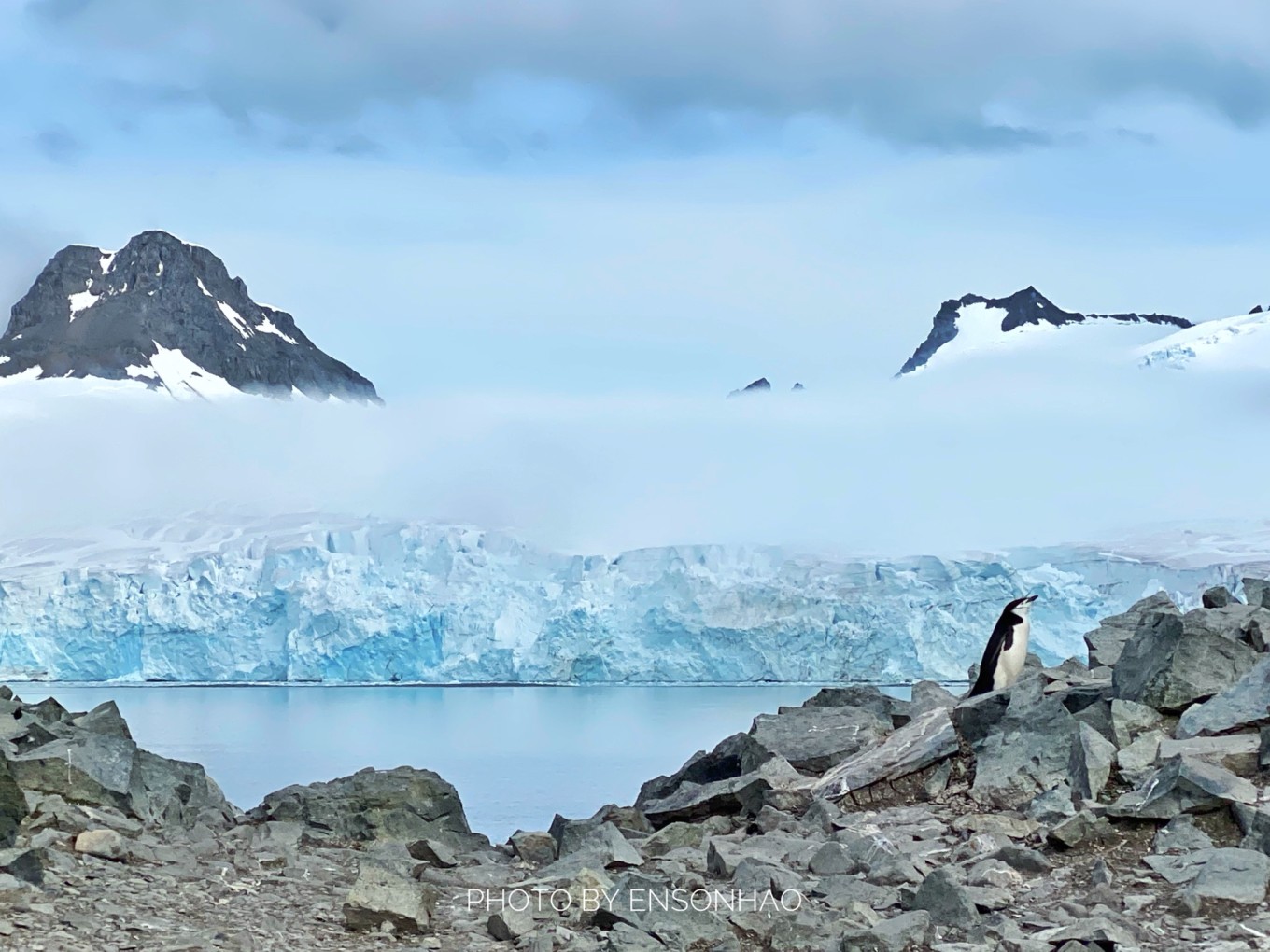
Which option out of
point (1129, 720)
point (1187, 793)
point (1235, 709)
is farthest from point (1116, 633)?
point (1187, 793)

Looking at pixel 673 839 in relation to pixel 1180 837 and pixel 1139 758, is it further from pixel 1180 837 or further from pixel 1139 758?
pixel 1180 837

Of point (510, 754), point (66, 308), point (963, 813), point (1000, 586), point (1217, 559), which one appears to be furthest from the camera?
point (66, 308)

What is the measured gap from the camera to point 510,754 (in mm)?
20172

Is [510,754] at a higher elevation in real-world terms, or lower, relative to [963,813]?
lower

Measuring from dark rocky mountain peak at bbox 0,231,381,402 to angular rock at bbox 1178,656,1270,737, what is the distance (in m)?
57.9

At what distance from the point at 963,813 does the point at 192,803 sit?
431 cm

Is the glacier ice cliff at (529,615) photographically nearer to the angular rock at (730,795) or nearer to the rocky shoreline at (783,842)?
the rocky shoreline at (783,842)

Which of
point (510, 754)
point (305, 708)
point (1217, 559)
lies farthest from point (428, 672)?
point (1217, 559)

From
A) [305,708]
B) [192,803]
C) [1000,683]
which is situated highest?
[1000,683]

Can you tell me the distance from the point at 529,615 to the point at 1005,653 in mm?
23820

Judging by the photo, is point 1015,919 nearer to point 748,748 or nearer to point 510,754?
point 748,748

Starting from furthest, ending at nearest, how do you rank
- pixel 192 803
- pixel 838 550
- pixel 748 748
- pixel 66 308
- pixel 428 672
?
1. pixel 66 308
2. pixel 838 550
3. pixel 428 672
4. pixel 748 748
5. pixel 192 803

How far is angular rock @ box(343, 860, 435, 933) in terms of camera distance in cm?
506

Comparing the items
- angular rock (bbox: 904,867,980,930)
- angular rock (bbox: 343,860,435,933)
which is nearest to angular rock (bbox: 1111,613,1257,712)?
A: angular rock (bbox: 904,867,980,930)
